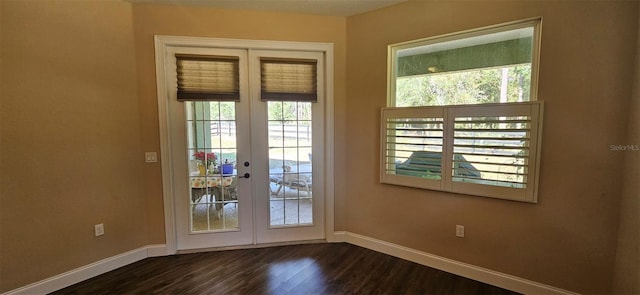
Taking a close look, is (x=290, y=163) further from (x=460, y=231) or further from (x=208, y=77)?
(x=460, y=231)

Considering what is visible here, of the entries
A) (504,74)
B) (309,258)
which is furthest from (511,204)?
(309,258)

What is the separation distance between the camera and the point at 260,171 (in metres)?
3.05

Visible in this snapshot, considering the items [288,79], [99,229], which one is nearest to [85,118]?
[99,229]

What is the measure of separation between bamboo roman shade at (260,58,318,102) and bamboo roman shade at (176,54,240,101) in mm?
295

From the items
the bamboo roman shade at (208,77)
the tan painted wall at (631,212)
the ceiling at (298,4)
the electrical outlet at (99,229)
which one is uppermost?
the ceiling at (298,4)

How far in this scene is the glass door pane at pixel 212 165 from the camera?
2902 millimetres

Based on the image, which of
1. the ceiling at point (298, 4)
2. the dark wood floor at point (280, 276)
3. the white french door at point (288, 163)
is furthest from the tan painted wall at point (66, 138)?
the white french door at point (288, 163)

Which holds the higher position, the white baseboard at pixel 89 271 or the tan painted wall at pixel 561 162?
the tan painted wall at pixel 561 162

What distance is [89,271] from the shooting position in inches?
97.7

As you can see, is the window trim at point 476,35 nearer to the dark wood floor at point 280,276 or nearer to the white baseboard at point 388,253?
the white baseboard at point 388,253

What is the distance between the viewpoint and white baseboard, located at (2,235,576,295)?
2.21 meters

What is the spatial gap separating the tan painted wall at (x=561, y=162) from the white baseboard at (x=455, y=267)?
2.3 inches

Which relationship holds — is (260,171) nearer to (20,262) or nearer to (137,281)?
(137,281)

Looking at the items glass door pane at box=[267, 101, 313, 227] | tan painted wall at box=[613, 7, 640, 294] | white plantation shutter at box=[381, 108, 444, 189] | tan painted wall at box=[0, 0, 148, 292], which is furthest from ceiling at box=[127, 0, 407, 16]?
tan painted wall at box=[613, 7, 640, 294]
